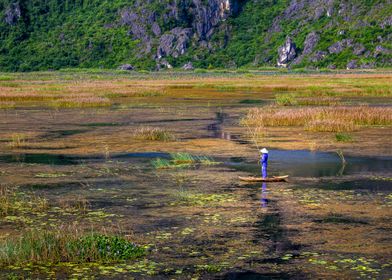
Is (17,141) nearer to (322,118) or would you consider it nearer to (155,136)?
(155,136)

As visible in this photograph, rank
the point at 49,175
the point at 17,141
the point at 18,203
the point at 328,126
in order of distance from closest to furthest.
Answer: the point at 18,203 < the point at 49,175 < the point at 17,141 < the point at 328,126

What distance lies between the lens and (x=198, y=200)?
21.5 metres

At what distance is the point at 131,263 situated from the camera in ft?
50.6

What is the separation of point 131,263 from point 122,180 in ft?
32.6

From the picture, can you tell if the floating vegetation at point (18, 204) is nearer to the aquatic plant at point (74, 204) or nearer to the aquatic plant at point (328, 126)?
the aquatic plant at point (74, 204)

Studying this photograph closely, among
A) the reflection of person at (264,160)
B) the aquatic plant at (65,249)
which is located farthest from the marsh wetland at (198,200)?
the reflection of person at (264,160)

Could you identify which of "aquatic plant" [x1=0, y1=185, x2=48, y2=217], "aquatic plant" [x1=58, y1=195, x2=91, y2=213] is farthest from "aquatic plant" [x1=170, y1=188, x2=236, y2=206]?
"aquatic plant" [x1=0, y1=185, x2=48, y2=217]

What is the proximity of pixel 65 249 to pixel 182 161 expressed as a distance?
1387 cm

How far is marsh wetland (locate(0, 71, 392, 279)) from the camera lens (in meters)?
15.3

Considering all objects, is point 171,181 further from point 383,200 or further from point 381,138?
point 381,138

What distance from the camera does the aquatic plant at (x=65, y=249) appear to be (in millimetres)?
15359

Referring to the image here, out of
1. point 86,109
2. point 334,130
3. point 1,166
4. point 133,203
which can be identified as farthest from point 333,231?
point 86,109

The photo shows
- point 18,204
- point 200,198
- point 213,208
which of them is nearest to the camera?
point 213,208

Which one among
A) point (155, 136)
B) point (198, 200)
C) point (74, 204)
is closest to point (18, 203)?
point (74, 204)
